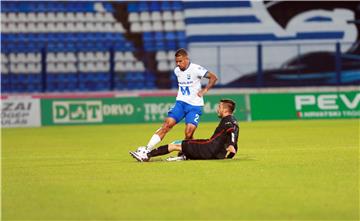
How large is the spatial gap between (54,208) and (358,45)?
28.7 m

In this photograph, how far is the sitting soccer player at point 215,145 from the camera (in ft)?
47.2

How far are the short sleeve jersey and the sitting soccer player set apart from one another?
1353mm

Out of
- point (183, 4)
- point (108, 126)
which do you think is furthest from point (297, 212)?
point (183, 4)

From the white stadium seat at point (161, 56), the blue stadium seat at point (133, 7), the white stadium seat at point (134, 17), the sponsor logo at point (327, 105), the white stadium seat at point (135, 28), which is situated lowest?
the sponsor logo at point (327, 105)

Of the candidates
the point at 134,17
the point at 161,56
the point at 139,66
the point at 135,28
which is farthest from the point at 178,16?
the point at 139,66

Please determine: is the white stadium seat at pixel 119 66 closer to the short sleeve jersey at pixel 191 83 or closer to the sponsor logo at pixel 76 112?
the sponsor logo at pixel 76 112

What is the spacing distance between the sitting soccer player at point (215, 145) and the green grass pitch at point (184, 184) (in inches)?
8.6

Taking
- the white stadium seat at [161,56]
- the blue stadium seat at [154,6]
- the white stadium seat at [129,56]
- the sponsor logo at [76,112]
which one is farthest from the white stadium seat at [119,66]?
the sponsor logo at [76,112]

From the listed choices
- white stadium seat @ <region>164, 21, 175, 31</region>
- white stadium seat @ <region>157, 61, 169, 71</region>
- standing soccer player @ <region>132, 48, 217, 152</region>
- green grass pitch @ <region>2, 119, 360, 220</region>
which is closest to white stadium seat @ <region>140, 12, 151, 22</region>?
white stadium seat @ <region>164, 21, 175, 31</region>

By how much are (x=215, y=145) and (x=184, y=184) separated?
3.49 metres

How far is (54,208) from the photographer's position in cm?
927

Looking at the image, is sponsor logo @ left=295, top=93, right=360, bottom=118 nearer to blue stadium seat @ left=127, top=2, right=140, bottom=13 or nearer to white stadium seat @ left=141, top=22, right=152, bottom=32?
white stadium seat @ left=141, top=22, right=152, bottom=32

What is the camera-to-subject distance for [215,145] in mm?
14609

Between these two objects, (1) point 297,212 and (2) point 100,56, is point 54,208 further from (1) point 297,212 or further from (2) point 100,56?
(2) point 100,56
